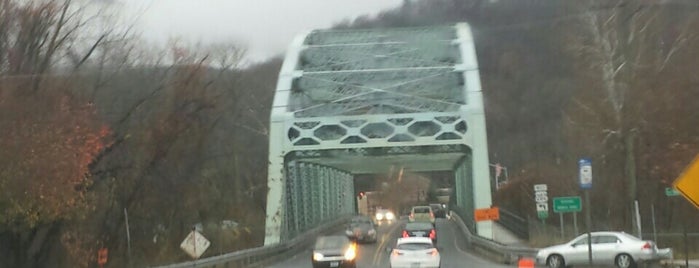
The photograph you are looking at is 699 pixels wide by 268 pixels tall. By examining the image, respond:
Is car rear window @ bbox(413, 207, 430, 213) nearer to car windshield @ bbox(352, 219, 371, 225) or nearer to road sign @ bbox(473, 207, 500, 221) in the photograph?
car windshield @ bbox(352, 219, 371, 225)

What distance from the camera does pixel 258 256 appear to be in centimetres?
3603

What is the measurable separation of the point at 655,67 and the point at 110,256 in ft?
72.3

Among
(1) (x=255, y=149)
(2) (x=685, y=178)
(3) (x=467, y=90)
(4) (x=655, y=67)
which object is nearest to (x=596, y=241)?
(4) (x=655, y=67)

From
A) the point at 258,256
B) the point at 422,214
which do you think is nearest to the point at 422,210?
the point at 422,214

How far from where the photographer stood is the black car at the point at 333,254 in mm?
29938

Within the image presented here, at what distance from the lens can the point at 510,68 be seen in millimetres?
54250

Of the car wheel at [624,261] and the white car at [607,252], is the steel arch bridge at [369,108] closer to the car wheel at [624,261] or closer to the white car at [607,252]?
the white car at [607,252]

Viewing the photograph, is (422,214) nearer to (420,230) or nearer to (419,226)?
(419,226)

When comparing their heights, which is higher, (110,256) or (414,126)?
(414,126)

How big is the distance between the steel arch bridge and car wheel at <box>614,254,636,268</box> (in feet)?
63.3

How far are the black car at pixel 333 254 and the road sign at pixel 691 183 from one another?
20.3 meters

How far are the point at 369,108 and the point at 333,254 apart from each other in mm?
27240

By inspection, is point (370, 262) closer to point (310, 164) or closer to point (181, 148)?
point (181, 148)

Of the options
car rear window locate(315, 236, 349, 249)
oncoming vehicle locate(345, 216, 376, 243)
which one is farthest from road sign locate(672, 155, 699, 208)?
oncoming vehicle locate(345, 216, 376, 243)
